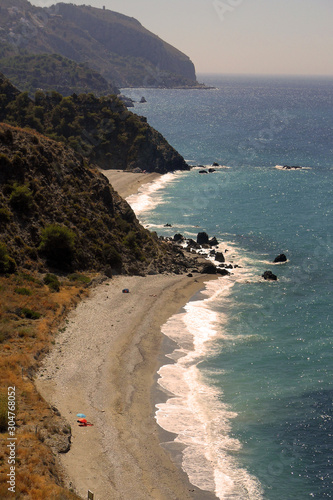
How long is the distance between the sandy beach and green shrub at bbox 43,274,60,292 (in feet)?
8.72

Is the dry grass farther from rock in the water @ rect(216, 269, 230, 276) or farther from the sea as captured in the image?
rock in the water @ rect(216, 269, 230, 276)

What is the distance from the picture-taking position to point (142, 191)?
117 m

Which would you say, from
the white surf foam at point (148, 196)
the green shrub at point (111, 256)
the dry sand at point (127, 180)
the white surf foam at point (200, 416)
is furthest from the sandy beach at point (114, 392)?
the dry sand at point (127, 180)

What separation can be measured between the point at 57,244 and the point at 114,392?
2208 cm

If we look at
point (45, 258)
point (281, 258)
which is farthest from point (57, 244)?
point (281, 258)

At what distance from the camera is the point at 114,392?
38.8m

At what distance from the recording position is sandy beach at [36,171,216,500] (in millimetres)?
30062

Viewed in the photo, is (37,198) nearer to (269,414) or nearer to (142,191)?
(269,414)

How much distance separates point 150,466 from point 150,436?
3163 millimetres

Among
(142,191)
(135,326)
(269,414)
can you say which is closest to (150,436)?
(269,414)

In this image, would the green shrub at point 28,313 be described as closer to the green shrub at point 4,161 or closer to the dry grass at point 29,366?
the dry grass at point 29,366

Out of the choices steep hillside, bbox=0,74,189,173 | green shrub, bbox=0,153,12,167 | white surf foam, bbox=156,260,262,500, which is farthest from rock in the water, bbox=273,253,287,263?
steep hillside, bbox=0,74,189,173

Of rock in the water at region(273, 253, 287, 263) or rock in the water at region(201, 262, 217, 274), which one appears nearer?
rock in the water at region(201, 262, 217, 274)

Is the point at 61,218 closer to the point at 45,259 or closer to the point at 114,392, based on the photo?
the point at 45,259
